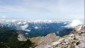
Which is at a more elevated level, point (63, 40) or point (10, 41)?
point (63, 40)

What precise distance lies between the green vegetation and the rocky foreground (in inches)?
25.8

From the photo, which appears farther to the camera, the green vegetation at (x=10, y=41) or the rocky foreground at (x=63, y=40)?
the rocky foreground at (x=63, y=40)

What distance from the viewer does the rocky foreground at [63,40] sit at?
10.2 metres

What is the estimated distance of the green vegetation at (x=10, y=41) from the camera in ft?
30.7

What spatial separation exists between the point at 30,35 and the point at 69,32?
1622 millimetres

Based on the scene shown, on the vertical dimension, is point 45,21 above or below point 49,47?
above

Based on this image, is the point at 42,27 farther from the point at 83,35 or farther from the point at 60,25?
the point at 83,35

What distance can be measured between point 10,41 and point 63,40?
7.13 feet

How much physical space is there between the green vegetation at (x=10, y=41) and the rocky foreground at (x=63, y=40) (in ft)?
2.15

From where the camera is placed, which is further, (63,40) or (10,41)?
(63,40)

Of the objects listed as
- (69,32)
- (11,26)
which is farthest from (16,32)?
(69,32)

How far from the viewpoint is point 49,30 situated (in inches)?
427

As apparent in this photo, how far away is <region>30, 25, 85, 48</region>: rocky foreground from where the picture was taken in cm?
1023

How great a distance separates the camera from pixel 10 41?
9422 mm
